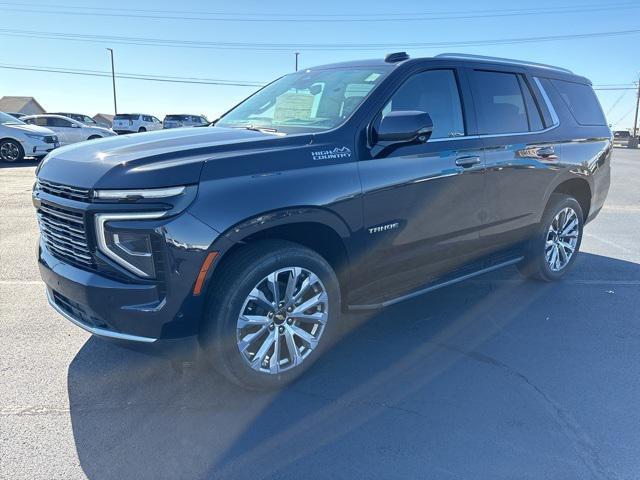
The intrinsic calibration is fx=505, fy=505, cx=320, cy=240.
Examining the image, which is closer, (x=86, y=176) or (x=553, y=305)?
(x=86, y=176)

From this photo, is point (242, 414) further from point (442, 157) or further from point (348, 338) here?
point (442, 157)

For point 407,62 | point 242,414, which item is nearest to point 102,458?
point 242,414

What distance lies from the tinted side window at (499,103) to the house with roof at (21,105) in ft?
264

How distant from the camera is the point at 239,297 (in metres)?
2.81

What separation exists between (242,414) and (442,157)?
2.23 meters

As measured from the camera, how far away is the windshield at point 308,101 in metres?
3.48

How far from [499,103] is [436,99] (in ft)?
2.62

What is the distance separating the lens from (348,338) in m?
3.87

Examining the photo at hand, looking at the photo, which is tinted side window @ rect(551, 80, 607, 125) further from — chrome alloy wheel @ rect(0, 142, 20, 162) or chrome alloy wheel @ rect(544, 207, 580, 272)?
chrome alloy wheel @ rect(0, 142, 20, 162)

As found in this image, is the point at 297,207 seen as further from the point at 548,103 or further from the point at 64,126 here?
the point at 64,126

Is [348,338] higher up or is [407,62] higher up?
[407,62]

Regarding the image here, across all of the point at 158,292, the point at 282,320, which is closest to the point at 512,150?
the point at 282,320

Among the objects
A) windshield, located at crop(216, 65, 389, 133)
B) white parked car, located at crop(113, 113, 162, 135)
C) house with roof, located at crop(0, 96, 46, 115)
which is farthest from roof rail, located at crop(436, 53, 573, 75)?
house with roof, located at crop(0, 96, 46, 115)

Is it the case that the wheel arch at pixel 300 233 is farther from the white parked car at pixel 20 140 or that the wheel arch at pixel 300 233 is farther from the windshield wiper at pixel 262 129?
the white parked car at pixel 20 140
